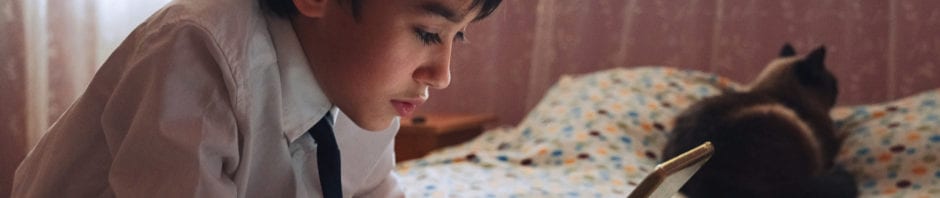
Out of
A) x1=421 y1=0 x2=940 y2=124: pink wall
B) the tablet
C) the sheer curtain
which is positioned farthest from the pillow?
the sheer curtain

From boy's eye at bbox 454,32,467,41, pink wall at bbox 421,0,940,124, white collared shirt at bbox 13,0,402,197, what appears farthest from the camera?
pink wall at bbox 421,0,940,124

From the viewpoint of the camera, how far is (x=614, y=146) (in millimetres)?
2076

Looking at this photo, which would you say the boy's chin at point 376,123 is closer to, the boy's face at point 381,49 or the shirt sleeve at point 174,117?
the boy's face at point 381,49

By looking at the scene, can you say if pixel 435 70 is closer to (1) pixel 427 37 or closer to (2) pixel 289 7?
(1) pixel 427 37

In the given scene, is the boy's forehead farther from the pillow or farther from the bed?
the pillow

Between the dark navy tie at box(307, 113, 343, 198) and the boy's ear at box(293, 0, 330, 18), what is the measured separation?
0.45 ft

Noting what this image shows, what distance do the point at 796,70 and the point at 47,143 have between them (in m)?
1.48

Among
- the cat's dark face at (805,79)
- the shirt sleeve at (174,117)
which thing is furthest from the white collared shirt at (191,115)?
the cat's dark face at (805,79)

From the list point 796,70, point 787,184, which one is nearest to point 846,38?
point 796,70

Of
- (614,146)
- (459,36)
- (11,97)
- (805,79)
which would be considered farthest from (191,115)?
(805,79)

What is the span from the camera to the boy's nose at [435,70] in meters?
0.90

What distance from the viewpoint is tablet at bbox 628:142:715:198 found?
2.31ft

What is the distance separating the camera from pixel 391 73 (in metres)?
0.90

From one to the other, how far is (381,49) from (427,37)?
1.6 inches
